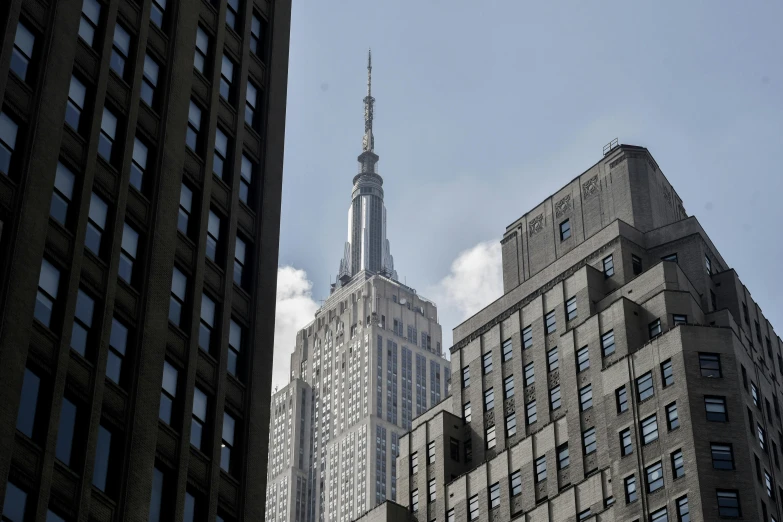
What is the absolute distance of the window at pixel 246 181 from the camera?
51.5m

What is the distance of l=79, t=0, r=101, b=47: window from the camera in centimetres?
4428

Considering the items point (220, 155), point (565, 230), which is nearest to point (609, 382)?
point (565, 230)

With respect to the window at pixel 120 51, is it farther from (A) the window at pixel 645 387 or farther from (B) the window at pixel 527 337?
(B) the window at pixel 527 337

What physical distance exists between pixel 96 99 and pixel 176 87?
17.8 feet

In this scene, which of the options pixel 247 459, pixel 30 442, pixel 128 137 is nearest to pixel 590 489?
pixel 247 459

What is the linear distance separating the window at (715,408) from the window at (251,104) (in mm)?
36831

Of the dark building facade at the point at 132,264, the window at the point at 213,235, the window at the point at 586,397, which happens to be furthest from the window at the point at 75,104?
the window at the point at 586,397

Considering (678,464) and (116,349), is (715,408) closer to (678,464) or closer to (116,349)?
(678,464)

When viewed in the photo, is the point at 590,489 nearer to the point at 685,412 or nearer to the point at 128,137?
the point at 685,412

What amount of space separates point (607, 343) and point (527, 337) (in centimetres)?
992

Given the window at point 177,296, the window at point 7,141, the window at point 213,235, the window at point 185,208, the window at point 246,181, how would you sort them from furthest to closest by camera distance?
the window at point 246,181 < the window at point 213,235 < the window at point 185,208 < the window at point 177,296 < the window at point 7,141

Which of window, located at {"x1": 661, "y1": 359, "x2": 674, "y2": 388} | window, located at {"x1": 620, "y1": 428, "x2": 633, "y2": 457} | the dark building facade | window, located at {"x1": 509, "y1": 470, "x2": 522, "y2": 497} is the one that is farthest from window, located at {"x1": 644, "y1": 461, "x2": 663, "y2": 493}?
the dark building facade

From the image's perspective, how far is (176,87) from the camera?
4816 cm

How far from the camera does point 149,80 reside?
47281 millimetres
